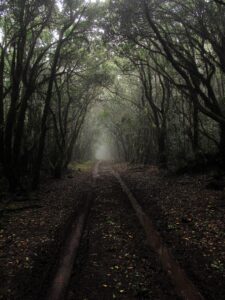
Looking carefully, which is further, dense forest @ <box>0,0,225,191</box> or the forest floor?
dense forest @ <box>0,0,225,191</box>

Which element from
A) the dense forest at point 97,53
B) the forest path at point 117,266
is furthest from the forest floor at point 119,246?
the dense forest at point 97,53

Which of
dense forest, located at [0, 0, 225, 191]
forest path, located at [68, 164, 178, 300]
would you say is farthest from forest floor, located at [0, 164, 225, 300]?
dense forest, located at [0, 0, 225, 191]

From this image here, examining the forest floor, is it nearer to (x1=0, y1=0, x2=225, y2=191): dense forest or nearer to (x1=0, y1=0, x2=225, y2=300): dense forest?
(x1=0, y1=0, x2=225, y2=300): dense forest

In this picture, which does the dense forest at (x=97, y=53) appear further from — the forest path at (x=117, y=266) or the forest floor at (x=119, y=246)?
the forest path at (x=117, y=266)

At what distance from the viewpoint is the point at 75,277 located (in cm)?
641

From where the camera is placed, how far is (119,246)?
316 inches

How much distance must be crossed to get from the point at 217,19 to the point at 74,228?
10.8 meters

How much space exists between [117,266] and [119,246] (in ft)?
3.68

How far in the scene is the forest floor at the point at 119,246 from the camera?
5980 millimetres

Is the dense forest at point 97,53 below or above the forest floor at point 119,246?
above

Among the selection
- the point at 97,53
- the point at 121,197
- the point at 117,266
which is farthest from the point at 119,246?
the point at 97,53

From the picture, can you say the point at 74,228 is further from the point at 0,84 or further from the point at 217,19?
the point at 217,19

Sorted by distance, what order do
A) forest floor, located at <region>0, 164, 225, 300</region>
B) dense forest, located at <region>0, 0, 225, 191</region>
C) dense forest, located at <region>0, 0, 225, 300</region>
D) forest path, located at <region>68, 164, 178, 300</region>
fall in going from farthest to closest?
dense forest, located at <region>0, 0, 225, 191</region>
dense forest, located at <region>0, 0, 225, 300</region>
forest floor, located at <region>0, 164, 225, 300</region>
forest path, located at <region>68, 164, 178, 300</region>

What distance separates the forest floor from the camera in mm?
5980
